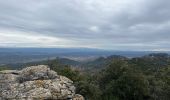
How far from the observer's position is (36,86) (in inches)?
868

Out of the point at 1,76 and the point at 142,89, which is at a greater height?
the point at 1,76

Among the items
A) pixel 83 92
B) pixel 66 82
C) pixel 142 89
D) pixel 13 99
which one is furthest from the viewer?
pixel 142 89

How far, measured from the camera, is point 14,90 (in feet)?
72.3

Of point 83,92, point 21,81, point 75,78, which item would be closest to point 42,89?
point 21,81

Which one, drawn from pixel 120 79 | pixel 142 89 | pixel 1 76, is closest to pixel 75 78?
pixel 120 79

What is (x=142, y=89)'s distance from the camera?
3666 cm

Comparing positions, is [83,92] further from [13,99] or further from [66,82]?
[13,99]

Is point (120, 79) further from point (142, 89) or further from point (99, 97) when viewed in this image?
point (99, 97)

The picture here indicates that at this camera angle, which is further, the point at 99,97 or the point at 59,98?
the point at 99,97

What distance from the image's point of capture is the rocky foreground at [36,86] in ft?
70.1

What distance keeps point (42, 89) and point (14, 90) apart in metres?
2.17

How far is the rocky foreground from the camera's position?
21359 millimetres

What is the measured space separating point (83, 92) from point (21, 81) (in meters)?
7.49

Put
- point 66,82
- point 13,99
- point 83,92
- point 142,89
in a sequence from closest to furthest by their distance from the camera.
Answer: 1. point 13,99
2. point 66,82
3. point 83,92
4. point 142,89
